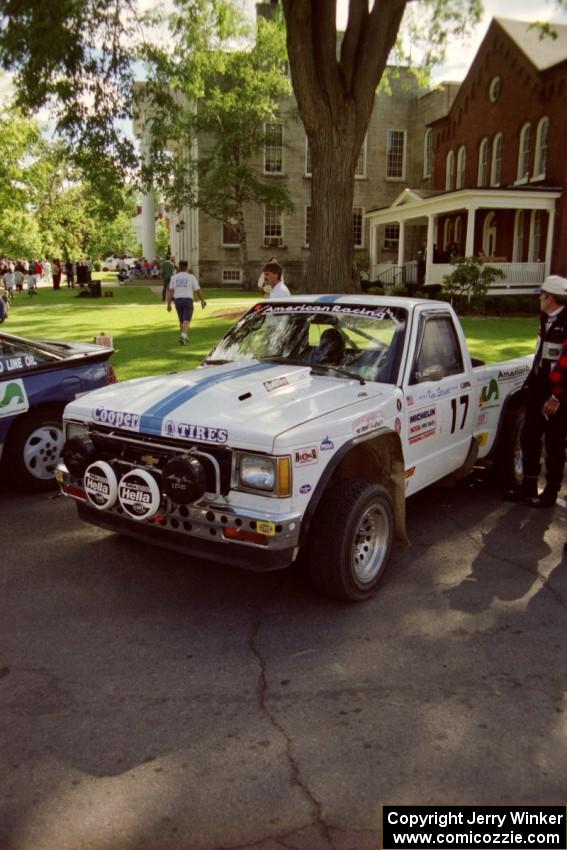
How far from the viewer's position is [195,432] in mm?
3951

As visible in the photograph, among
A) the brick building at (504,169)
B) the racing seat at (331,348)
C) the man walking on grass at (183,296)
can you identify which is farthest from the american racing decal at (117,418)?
the brick building at (504,169)

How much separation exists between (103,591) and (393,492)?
196 centimetres

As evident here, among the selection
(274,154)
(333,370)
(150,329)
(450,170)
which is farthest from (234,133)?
(333,370)

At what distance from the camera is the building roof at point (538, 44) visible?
1116 inches

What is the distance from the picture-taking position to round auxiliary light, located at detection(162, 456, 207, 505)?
12.5 feet

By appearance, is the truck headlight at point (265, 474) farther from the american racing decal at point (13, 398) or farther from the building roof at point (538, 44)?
the building roof at point (538, 44)

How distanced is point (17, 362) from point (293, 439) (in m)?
3.56

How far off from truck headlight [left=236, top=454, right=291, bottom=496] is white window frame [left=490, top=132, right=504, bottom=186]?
31082mm

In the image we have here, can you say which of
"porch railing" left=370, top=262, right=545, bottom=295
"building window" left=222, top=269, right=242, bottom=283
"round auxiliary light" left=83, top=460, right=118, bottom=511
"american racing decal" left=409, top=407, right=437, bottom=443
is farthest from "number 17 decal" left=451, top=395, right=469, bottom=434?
"building window" left=222, top=269, right=242, bottom=283

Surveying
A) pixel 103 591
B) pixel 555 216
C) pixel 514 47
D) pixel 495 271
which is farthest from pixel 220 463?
pixel 514 47

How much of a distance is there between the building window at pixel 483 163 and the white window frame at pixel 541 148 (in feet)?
11.9

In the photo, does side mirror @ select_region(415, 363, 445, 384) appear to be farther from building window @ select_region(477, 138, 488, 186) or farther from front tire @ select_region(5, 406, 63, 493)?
building window @ select_region(477, 138, 488, 186)

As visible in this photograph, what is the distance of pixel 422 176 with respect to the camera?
40969 millimetres

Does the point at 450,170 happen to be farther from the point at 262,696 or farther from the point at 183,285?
the point at 262,696
